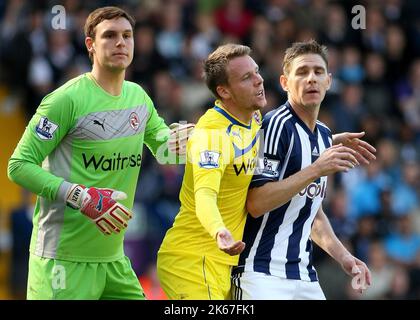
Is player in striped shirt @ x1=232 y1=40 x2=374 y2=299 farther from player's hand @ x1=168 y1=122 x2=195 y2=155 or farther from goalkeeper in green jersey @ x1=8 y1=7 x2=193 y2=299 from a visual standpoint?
goalkeeper in green jersey @ x1=8 y1=7 x2=193 y2=299

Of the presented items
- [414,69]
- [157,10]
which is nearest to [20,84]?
[157,10]

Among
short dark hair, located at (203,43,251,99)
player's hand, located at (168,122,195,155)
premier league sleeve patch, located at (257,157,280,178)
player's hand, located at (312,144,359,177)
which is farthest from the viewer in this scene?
player's hand, located at (168,122,195,155)

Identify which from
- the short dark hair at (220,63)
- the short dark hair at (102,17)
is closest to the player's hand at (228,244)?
the short dark hair at (220,63)

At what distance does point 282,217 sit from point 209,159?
0.76 metres

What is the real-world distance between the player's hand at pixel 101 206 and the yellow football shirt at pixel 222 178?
47 cm

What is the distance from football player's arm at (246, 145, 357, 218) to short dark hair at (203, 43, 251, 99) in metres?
0.76

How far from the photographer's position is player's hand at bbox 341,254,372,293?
7.32m

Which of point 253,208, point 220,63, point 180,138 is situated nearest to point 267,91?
point 180,138

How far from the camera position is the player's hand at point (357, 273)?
7316mm

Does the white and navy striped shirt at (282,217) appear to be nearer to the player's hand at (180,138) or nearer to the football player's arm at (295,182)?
the football player's arm at (295,182)

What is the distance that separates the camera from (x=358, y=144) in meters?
7.56

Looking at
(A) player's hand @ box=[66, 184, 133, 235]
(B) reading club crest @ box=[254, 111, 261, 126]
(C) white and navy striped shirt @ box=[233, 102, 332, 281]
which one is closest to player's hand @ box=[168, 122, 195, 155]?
(B) reading club crest @ box=[254, 111, 261, 126]
